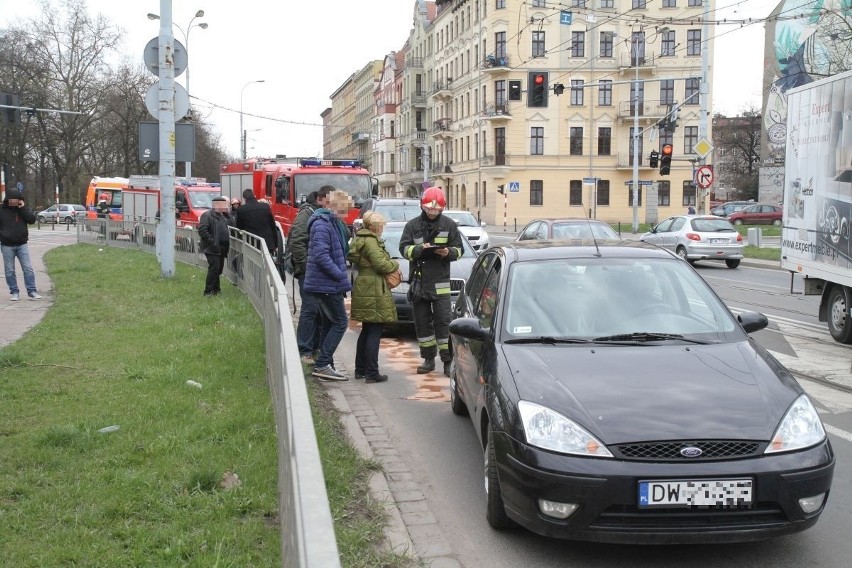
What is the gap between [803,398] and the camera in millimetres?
4660

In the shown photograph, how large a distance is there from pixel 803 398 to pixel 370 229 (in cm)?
472

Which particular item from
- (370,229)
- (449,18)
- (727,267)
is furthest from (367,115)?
(370,229)

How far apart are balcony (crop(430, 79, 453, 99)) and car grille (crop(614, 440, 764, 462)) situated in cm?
7472

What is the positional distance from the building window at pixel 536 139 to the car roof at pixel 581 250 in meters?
61.4

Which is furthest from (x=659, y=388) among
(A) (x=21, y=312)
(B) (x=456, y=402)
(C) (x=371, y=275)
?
(A) (x=21, y=312)

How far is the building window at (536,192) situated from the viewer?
6725 cm

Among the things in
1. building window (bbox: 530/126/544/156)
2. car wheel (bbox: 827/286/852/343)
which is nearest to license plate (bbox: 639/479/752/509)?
car wheel (bbox: 827/286/852/343)

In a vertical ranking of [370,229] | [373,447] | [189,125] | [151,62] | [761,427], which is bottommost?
[373,447]

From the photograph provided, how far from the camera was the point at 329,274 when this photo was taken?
27.8ft

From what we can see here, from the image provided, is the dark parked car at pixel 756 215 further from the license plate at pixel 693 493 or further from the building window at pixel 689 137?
the license plate at pixel 693 493

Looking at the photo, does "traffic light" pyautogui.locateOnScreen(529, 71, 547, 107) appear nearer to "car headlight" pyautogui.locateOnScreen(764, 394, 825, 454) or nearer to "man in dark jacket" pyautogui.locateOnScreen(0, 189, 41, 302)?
"man in dark jacket" pyautogui.locateOnScreen(0, 189, 41, 302)

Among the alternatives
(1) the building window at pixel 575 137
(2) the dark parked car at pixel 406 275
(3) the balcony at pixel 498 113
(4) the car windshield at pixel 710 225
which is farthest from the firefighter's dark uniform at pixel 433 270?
(1) the building window at pixel 575 137

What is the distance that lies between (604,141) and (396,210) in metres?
48.1

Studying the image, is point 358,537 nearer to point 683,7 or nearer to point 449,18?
point 683,7
